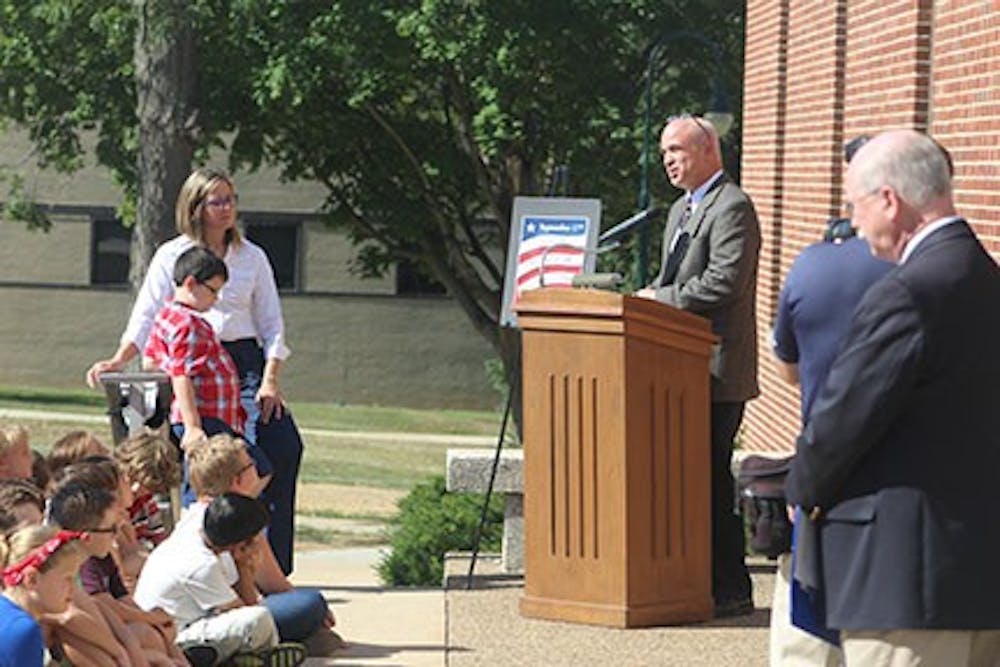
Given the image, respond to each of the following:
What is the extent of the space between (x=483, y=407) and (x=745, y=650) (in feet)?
119

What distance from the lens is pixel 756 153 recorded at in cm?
1944

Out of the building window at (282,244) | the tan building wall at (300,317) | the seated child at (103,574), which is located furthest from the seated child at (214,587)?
the building window at (282,244)

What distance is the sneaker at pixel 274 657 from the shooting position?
900cm

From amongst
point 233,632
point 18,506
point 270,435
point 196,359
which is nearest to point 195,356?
point 196,359

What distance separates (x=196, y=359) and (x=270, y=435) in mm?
757

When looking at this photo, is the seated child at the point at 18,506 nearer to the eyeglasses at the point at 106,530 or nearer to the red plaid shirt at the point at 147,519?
the eyeglasses at the point at 106,530

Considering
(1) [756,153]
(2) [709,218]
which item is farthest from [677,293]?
(1) [756,153]

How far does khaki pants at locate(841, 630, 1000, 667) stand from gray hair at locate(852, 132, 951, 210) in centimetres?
101

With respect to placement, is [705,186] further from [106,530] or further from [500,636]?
[106,530]

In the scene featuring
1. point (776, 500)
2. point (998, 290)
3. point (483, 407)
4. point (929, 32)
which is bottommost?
point (483, 407)

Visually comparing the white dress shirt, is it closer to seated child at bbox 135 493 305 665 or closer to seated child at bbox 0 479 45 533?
seated child at bbox 135 493 305 665

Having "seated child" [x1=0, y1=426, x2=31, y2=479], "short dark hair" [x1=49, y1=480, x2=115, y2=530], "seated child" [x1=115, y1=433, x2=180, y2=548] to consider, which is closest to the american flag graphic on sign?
"seated child" [x1=115, y1=433, x2=180, y2=548]

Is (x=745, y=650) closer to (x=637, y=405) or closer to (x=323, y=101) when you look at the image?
(x=637, y=405)

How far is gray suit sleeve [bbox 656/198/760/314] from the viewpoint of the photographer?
9977 millimetres
